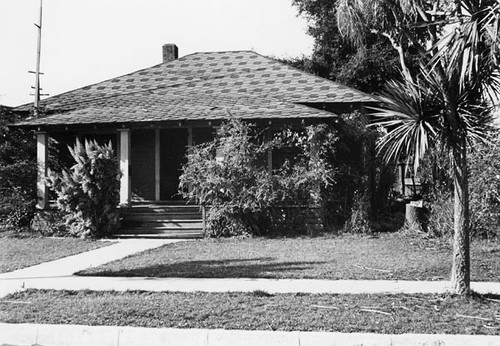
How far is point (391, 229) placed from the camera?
14.0 meters

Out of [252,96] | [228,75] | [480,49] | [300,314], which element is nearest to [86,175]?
[252,96]

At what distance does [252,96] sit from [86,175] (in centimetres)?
614

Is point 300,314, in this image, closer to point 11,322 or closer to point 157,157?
point 11,322

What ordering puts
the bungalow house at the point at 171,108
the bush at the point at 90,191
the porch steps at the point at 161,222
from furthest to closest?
the bungalow house at the point at 171,108, the porch steps at the point at 161,222, the bush at the point at 90,191

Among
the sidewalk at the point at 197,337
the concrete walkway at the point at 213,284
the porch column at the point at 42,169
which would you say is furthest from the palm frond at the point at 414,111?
the porch column at the point at 42,169

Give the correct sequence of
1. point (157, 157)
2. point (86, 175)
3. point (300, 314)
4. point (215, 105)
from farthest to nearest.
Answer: point (157, 157) → point (215, 105) → point (86, 175) → point (300, 314)

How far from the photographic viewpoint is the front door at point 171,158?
17266 millimetres

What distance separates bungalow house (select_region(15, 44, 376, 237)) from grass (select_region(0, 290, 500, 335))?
324 inches

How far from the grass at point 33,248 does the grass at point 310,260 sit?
5.76ft

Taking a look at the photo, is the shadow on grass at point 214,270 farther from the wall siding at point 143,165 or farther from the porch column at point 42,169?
the wall siding at point 143,165

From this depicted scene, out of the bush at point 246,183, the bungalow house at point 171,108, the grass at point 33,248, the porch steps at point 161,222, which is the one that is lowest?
the grass at point 33,248

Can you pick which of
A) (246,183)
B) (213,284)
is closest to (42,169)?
(246,183)

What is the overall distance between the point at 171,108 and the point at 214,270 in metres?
8.64

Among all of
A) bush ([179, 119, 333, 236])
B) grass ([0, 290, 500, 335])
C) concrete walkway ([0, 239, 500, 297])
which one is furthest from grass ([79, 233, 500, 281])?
grass ([0, 290, 500, 335])
